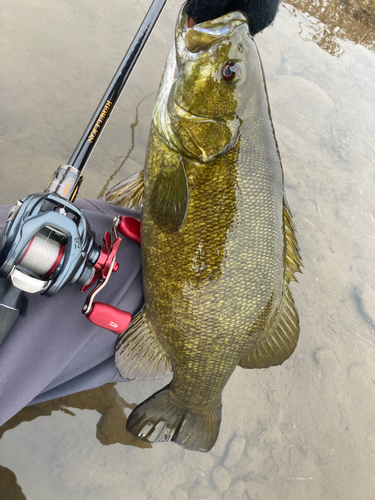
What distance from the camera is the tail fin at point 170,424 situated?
144cm

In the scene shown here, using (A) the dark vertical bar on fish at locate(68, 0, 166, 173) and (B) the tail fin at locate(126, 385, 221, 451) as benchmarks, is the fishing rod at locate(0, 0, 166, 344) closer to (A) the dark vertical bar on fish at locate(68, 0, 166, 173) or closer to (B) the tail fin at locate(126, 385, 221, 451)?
(A) the dark vertical bar on fish at locate(68, 0, 166, 173)

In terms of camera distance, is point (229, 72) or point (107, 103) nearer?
point (229, 72)

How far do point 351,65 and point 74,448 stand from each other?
183 inches

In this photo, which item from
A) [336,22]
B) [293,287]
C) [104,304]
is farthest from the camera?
[336,22]

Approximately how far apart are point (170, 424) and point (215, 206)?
0.93m

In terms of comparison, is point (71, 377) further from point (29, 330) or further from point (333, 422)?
point (333, 422)

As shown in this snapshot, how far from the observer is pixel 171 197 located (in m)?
1.32

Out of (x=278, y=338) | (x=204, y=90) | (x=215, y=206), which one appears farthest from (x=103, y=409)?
(x=204, y=90)

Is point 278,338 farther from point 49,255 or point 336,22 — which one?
point 336,22

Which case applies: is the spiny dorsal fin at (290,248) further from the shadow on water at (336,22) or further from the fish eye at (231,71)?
the shadow on water at (336,22)

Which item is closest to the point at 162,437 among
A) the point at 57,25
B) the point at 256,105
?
the point at 256,105

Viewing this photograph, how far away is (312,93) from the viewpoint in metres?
3.59

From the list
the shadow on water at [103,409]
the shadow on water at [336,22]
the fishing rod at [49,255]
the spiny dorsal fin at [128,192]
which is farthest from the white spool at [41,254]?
the shadow on water at [336,22]

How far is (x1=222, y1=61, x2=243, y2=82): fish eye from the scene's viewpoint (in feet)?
4.14
